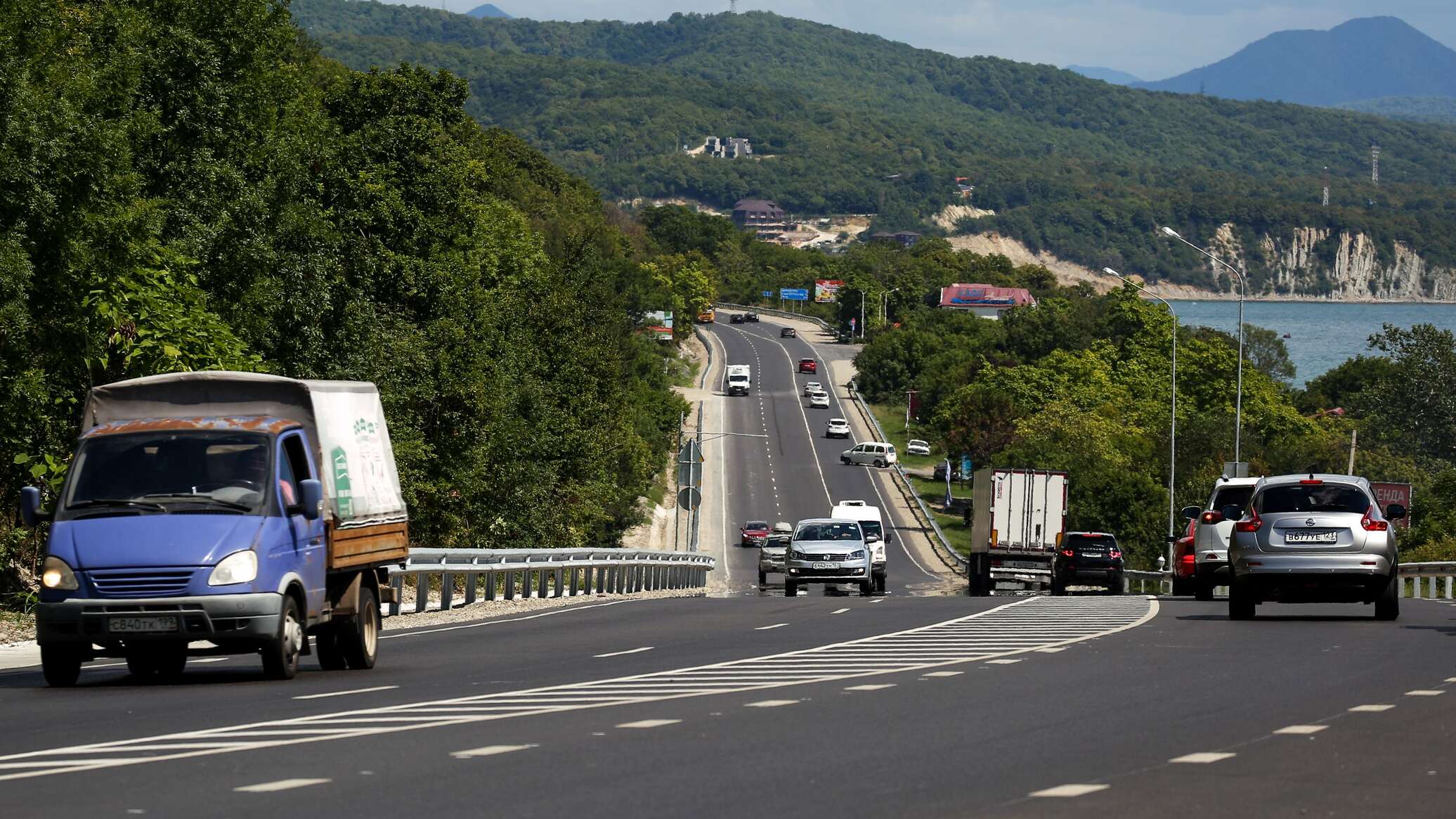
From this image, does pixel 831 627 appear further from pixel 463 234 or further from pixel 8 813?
pixel 463 234

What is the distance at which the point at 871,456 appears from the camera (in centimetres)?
11869

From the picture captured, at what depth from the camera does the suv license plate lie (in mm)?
14578

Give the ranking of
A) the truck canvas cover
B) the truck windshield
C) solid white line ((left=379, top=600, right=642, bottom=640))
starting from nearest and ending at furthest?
1. the truck windshield
2. the truck canvas cover
3. solid white line ((left=379, top=600, right=642, bottom=640))

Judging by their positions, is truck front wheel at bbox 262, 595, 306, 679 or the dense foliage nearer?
truck front wheel at bbox 262, 595, 306, 679

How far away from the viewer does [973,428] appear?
124 metres

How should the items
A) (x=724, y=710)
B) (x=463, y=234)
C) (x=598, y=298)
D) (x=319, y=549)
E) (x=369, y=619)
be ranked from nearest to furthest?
(x=724, y=710) < (x=319, y=549) < (x=369, y=619) < (x=463, y=234) < (x=598, y=298)

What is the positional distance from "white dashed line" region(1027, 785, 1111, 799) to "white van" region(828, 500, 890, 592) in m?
34.1

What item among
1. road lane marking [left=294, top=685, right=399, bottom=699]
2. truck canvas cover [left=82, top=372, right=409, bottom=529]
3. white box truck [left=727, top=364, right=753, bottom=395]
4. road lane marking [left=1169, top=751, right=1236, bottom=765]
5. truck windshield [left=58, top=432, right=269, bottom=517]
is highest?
white box truck [left=727, top=364, right=753, bottom=395]

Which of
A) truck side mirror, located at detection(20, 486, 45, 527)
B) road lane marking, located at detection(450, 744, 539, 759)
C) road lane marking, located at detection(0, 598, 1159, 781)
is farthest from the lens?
truck side mirror, located at detection(20, 486, 45, 527)

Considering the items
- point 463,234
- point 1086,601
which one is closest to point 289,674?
point 1086,601

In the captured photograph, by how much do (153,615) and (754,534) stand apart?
77453 millimetres

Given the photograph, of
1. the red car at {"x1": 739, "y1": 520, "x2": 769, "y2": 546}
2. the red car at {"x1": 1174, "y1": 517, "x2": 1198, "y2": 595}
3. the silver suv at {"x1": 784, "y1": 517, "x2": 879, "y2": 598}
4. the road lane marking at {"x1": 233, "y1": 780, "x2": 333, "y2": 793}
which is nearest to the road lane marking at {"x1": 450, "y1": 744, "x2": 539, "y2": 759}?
the road lane marking at {"x1": 233, "y1": 780, "x2": 333, "y2": 793}

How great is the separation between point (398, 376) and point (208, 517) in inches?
1363

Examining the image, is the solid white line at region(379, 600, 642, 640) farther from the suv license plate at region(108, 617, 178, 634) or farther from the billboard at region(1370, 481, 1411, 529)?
the billboard at region(1370, 481, 1411, 529)
